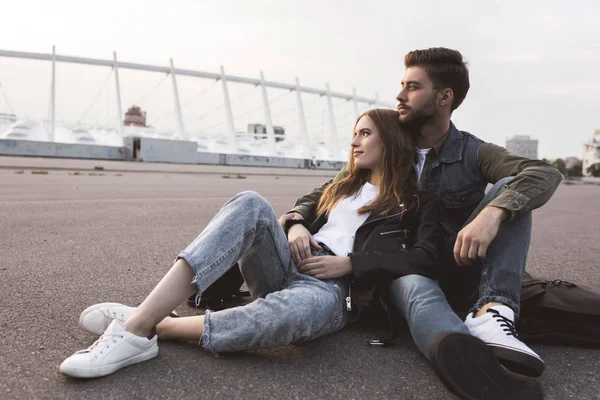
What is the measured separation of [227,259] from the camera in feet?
5.47

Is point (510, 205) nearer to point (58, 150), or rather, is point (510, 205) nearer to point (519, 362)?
point (519, 362)

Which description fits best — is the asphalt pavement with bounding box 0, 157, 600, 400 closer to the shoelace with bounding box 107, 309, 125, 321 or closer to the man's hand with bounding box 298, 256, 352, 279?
the shoelace with bounding box 107, 309, 125, 321

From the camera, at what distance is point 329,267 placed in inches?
72.3

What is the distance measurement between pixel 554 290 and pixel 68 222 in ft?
13.2

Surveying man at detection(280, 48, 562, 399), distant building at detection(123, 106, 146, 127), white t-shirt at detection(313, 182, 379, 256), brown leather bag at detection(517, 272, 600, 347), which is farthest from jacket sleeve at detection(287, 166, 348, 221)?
distant building at detection(123, 106, 146, 127)

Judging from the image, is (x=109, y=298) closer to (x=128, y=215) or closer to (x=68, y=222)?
(x=68, y=222)

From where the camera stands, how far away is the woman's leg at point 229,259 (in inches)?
62.2

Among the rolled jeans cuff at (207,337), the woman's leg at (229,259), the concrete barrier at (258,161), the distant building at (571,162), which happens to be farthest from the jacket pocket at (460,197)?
the distant building at (571,162)

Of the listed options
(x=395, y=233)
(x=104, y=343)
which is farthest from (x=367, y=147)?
(x=104, y=343)

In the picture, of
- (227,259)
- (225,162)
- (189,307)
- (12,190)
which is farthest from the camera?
(225,162)

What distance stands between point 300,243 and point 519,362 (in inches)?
32.8

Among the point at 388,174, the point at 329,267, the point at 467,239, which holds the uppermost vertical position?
the point at 388,174

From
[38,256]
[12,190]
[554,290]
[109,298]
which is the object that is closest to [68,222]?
[38,256]

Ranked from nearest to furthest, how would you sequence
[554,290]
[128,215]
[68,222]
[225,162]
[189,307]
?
1. [554,290]
2. [189,307]
3. [68,222]
4. [128,215]
5. [225,162]
